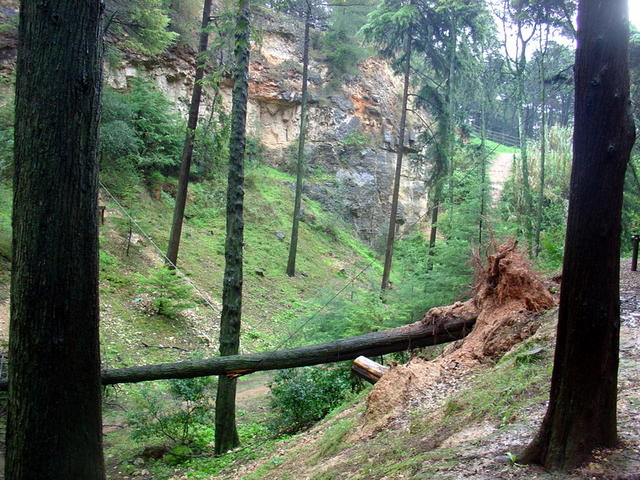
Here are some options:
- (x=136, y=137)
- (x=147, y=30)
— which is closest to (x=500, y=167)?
(x=136, y=137)

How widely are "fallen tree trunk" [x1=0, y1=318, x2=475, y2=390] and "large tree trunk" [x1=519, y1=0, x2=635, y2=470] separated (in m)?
4.37

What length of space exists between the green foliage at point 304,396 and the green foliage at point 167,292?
5482 mm

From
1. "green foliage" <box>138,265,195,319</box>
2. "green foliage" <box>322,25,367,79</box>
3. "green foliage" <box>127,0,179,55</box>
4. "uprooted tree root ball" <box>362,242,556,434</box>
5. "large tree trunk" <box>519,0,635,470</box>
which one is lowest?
"green foliage" <box>138,265,195,319</box>

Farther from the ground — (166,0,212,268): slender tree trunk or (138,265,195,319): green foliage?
(166,0,212,268): slender tree trunk

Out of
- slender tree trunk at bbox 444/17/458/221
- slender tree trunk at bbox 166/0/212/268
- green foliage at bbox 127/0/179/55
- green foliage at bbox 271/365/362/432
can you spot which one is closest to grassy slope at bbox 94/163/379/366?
slender tree trunk at bbox 166/0/212/268

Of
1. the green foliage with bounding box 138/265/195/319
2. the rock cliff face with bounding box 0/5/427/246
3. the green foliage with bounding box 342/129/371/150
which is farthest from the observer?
the green foliage with bounding box 342/129/371/150

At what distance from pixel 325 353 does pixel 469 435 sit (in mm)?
3534

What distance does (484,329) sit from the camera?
6566 millimetres

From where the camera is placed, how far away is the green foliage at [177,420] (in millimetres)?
8016

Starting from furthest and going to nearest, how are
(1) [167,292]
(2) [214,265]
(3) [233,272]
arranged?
(2) [214,265], (1) [167,292], (3) [233,272]

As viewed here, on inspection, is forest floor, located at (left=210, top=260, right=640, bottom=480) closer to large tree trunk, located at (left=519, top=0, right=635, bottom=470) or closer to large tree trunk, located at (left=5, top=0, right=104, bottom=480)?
large tree trunk, located at (left=519, top=0, right=635, bottom=470)

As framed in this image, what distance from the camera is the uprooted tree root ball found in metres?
5.63

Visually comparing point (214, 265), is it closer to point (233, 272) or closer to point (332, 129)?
point (233, 272)

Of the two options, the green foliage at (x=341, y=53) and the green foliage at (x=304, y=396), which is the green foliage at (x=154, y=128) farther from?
the green foliage at (x=304, y=396)
